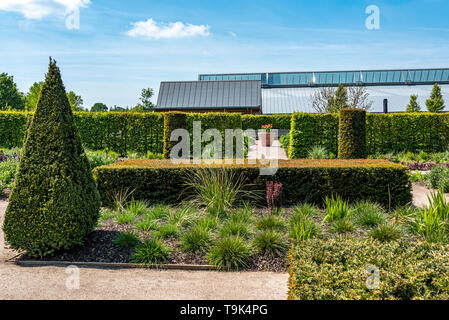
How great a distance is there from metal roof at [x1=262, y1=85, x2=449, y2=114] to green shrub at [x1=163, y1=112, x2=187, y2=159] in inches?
799

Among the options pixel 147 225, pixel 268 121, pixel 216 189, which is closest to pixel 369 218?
pixel 216 189

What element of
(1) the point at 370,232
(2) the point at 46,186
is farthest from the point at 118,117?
(1) the point at 370,232

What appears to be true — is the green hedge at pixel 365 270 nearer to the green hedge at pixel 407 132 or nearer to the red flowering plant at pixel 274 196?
the red flowering plant at pixel 274 196

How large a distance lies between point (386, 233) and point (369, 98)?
106 feet

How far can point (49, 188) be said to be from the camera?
4.54m

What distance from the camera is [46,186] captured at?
4543 millimetres

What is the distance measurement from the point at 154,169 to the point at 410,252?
15.4 ft

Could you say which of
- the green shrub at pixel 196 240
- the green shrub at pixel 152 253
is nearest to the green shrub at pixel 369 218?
the green shrub at pixel 196 240

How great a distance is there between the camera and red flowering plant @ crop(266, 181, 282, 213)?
232 inches

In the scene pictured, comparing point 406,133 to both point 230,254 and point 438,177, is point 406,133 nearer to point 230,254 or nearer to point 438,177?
point 438,177

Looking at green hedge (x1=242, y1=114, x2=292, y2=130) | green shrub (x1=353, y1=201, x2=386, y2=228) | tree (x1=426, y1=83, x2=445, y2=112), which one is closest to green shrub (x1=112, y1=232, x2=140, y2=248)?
green shrub (x1=353, y1=201, x2=386, y2=228)

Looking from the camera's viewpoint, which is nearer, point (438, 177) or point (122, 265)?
point (122, 265)
